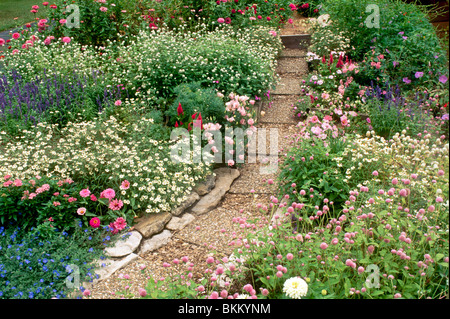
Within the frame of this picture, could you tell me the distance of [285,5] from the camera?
299 inches

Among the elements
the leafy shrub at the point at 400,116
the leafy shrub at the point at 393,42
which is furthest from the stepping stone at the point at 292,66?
the leafy shrub at the point at 400,116

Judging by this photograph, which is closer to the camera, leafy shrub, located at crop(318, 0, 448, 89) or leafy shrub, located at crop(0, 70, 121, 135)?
leafy shrub, located at crop(0, 70, 121, 135)

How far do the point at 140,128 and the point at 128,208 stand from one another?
978 millimetres

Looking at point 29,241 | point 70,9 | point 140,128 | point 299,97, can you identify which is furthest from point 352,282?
point 70,9

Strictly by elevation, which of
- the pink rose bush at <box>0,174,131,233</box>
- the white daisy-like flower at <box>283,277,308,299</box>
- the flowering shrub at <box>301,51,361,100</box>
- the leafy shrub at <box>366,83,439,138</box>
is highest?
the flowering shrub at <box>301,51,361,100</box>

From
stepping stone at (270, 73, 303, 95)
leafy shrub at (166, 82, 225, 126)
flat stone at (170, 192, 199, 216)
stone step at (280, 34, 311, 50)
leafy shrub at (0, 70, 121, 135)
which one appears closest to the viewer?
flat stone at (170, 192, 199, 216)

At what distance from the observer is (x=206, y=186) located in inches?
145

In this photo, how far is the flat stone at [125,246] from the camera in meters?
2.86

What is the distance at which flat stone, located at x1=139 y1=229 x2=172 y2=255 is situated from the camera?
300 cm

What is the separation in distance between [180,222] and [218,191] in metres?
0.57

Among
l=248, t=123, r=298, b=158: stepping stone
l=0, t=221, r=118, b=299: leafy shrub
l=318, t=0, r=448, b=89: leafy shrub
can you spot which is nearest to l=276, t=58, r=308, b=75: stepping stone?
l=318, t=0, r=448, b=89: leafy shrub

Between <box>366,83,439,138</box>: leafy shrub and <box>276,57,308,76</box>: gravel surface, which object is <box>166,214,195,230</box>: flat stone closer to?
<box>366,83,439,138</box>: leafy shrub

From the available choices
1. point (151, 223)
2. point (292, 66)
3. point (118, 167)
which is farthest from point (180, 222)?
point (292, 66)

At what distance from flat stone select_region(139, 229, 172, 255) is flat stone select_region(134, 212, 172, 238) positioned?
0.15 ft
